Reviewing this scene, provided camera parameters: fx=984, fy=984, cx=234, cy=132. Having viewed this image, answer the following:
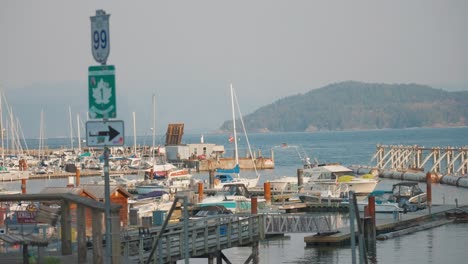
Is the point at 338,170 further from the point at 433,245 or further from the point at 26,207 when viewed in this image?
the point at 26,207

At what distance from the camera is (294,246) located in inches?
1724

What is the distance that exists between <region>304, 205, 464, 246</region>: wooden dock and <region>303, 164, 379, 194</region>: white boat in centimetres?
1263

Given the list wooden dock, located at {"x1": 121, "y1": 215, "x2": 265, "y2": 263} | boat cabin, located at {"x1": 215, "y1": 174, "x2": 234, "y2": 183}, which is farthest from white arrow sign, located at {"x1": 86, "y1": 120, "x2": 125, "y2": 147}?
boat cabin, located at {"x1": 215, "y1": 174, "x2": 234, "y2": 183}

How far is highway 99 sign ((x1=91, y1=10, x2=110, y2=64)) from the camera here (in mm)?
15734

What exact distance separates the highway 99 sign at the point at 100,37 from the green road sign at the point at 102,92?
18cm

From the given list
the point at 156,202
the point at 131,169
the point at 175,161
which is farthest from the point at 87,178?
the point at 156,202

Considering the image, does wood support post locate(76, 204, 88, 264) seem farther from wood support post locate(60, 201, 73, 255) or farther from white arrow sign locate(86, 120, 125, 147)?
white arrow sign locate(86, 120, 125, 147)

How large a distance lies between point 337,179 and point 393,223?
23462 mm

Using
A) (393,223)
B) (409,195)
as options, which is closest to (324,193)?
(409,195)

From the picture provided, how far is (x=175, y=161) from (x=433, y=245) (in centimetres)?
8463

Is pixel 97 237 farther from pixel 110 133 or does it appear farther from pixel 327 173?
pixel 327 173

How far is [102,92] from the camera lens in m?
15.8

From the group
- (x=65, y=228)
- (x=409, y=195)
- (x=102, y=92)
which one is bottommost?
(x=409, y=195)

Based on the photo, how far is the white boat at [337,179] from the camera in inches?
2756
